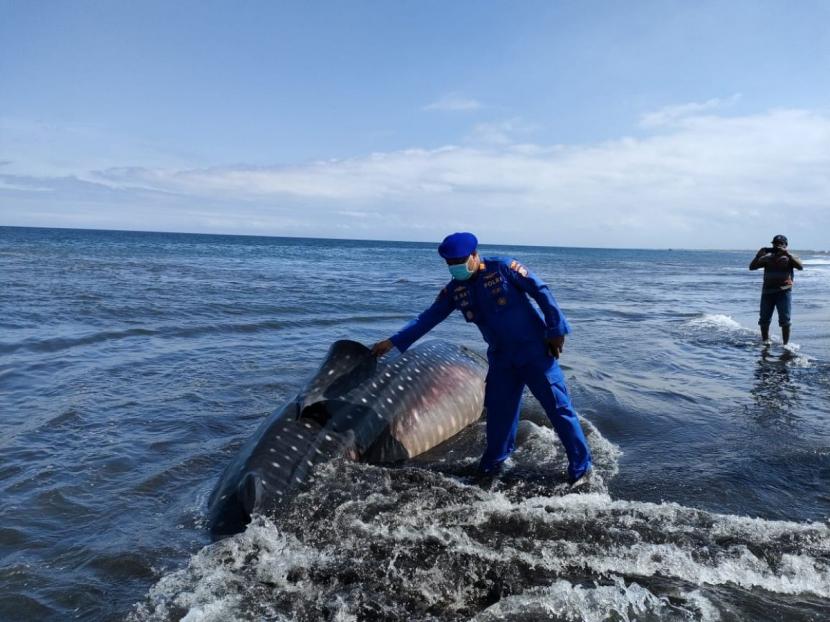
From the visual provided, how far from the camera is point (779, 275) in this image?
34.1 ft

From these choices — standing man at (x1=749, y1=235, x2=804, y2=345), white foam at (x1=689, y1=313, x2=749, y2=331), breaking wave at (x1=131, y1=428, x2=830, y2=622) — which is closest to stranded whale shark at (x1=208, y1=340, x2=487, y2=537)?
breaking wave at (x1=131, y1=428, x2=830, y2=622)

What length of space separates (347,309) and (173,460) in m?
11.1

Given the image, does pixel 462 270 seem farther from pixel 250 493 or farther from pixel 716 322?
pixel 716 322

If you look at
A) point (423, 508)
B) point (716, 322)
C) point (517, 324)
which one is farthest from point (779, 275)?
point (423, 508)

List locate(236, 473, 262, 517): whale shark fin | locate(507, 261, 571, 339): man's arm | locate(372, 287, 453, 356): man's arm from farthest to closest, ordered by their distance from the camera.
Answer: locate(372, 287, 453, 356): man's arm
locate(507, 261, 571, 339): man's arm
locate(236, 473, 262, 517): whale shark fin

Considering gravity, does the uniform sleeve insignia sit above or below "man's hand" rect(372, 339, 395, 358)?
above

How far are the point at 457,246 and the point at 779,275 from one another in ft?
27.6

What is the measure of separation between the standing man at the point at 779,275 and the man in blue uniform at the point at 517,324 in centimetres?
747

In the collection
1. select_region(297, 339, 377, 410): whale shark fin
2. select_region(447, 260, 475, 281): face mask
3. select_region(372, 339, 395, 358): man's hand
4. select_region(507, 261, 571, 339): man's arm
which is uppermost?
select_region(447, 260, 475, 281): face mask

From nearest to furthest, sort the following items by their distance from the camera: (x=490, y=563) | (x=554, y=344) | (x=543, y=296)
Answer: (x=490, y=563), (x=543, y=296), (x=554, y=344)

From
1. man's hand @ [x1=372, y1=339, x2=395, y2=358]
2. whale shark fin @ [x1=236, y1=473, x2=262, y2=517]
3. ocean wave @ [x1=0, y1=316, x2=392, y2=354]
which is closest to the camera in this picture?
whale shark fin @ [x1=236, y1=473, x2=262, y2=517]

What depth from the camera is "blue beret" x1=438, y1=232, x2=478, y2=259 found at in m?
4.52

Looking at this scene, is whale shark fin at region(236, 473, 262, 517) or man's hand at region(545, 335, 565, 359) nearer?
whale shark fin at region(236, 473, 262, 517)

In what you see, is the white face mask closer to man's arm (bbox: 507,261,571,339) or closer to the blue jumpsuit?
the blue jumpsuit
